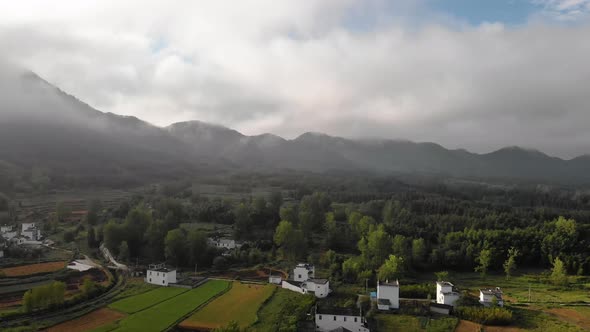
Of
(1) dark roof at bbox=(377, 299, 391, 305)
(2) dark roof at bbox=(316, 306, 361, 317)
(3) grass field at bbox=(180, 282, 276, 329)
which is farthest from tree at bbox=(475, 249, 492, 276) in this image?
(3) grass field at bbox=(180, 282, 276, 329)

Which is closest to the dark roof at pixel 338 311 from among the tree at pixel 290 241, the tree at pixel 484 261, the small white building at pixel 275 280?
the small white building at pixel 275 280

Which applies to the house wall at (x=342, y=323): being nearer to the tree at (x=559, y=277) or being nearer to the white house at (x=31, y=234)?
the tree at (x=559, y=277)

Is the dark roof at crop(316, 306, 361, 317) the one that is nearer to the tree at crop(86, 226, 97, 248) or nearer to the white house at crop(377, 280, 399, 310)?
the white house at crop(377, 280, 399, 310)

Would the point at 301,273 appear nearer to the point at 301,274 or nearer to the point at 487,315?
the point at 301,274

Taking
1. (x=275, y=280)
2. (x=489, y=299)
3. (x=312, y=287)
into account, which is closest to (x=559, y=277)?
(x=489, y=299)

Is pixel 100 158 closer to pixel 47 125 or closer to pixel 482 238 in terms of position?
pixel 47 125

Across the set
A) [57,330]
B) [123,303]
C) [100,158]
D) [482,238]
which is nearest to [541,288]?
[482,238]
